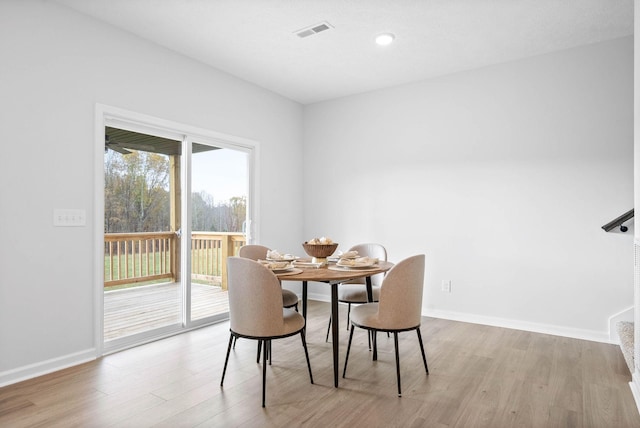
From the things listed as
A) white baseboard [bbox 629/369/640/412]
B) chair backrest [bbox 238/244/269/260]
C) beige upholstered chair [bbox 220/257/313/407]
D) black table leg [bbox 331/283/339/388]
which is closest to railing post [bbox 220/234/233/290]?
chair backrest [bbox 238/244/269/260]

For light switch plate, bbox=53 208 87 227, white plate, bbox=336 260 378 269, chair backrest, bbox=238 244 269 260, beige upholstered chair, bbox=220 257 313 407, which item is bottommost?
beige upholstered chair, bbox=220 257 313 407

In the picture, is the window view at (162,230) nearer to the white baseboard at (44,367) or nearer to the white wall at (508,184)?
the white baseboard at (44,367)

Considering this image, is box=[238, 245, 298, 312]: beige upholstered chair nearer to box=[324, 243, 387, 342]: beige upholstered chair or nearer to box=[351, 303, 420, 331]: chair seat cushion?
box=[324, 243, 387, 342]: beige upholstered chair

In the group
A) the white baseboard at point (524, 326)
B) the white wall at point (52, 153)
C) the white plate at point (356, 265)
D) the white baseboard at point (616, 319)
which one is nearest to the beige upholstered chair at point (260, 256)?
the white plate at point (356, 265)

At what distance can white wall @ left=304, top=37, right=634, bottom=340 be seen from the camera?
3.34 meters

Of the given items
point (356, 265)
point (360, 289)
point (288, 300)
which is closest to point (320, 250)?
point (356, 265)

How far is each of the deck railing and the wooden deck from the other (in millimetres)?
97

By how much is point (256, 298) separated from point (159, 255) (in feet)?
5.72

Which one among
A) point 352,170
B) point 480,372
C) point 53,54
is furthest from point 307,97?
point 480,372

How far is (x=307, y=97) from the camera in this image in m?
4.95

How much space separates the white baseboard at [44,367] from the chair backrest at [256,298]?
1486mm

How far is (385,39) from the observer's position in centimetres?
329

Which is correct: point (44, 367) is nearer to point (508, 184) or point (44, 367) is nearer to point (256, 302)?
point (256, 302)

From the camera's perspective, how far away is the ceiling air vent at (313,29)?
307 cm
